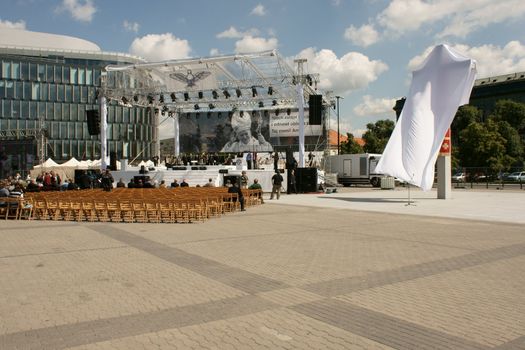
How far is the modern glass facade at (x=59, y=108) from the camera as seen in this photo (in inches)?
2564

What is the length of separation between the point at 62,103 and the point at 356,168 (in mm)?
46957

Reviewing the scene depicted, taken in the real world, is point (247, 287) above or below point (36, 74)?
below

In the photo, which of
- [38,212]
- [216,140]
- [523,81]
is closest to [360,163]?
[216,140]

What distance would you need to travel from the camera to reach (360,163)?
42.2m

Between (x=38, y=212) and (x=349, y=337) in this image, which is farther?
(x=38, y=212)

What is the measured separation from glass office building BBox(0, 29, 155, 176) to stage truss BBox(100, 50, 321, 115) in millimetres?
23495

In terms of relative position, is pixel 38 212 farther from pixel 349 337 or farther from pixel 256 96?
pixel 256 96

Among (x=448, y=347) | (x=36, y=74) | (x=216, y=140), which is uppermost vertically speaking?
(x=36, y=74)

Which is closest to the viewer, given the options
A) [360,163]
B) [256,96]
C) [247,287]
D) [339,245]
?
[247,287]

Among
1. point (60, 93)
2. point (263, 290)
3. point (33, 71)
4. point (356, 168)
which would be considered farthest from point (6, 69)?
point (263, 290)

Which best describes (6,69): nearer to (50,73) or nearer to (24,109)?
(24,109)

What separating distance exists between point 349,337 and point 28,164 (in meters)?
44.6

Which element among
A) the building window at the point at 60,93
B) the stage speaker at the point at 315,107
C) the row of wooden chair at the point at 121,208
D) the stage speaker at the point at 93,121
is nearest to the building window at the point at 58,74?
the building window at the point at 60,93

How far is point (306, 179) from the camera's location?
30.1 metres
